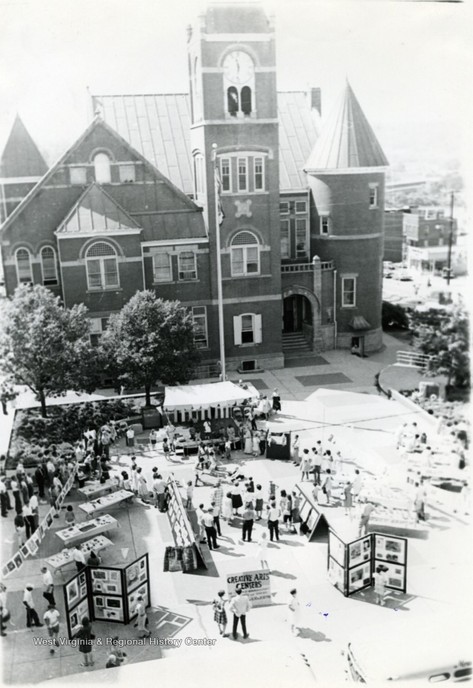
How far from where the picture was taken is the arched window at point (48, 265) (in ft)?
132

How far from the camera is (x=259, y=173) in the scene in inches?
1640

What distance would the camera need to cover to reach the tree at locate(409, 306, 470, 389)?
21.2 m

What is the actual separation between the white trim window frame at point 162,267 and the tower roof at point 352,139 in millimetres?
12641

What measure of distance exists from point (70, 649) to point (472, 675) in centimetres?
966

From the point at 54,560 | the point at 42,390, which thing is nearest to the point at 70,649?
the point at 54,560

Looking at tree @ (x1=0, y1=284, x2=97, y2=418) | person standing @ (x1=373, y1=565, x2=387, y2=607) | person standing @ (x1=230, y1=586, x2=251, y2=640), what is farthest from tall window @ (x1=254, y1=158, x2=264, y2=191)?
person standing @ (x1=230, y1=586, x2=251, y2=640)

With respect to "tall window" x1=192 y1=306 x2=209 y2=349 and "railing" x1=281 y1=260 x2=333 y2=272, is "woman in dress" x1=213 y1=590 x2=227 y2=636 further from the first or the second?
"railing" x1=281 y1=260 x2=333 y2=272

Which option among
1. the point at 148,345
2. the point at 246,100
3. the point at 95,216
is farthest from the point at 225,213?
the point at 148,345

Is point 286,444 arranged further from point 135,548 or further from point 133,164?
point 133,164

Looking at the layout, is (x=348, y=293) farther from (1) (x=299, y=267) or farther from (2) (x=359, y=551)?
(2) (x=359, y=551)

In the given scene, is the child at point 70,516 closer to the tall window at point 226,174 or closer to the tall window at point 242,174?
the tall window at point 226,174

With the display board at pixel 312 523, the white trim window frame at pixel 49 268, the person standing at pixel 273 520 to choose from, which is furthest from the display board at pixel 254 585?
the white trim window frame at pixel 49 268

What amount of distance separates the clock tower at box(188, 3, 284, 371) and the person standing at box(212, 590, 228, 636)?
2413 cm

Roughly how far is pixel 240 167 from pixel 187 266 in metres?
6.64
